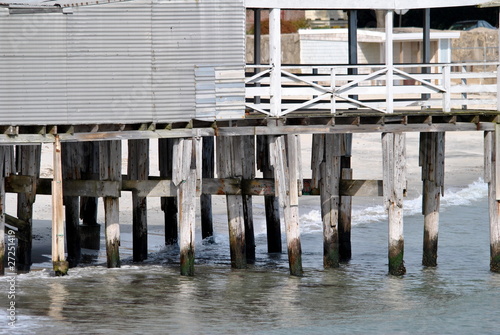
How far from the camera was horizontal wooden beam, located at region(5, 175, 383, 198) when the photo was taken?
2058 cm

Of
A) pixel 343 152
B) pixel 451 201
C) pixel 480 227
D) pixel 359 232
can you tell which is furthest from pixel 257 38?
pixel 451 201

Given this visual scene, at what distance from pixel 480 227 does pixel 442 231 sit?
1.50m

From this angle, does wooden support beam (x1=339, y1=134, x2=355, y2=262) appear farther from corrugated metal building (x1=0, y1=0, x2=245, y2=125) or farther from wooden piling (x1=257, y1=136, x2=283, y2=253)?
corrugated metal building (x1=0, y1=0, x2=245, y2=125)

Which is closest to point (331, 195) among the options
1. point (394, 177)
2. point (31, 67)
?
point (394, 177)

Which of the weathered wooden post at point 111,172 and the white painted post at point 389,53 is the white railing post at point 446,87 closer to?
the white painted post at point 389,53

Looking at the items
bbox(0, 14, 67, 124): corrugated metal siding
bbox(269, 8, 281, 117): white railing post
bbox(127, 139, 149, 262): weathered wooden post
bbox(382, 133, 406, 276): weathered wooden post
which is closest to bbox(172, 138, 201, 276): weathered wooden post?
bbox(127, 139, 149, 262): weathered wooden post

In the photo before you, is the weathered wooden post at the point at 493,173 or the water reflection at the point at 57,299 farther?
the weathered wooden post at the point at 493,173

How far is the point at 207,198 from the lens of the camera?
992 inches

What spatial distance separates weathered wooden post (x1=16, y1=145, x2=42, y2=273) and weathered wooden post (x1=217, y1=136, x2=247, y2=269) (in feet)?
12.3

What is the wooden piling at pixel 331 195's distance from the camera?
2125 centimetres

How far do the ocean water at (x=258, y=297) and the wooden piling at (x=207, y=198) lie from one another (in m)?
0.45

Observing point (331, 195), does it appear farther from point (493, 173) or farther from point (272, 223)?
point (493, 173)

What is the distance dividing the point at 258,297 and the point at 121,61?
5.03 m

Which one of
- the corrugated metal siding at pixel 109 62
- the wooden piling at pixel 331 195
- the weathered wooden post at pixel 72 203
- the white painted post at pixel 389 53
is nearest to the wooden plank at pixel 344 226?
the wooden piling at pixel 331 195
